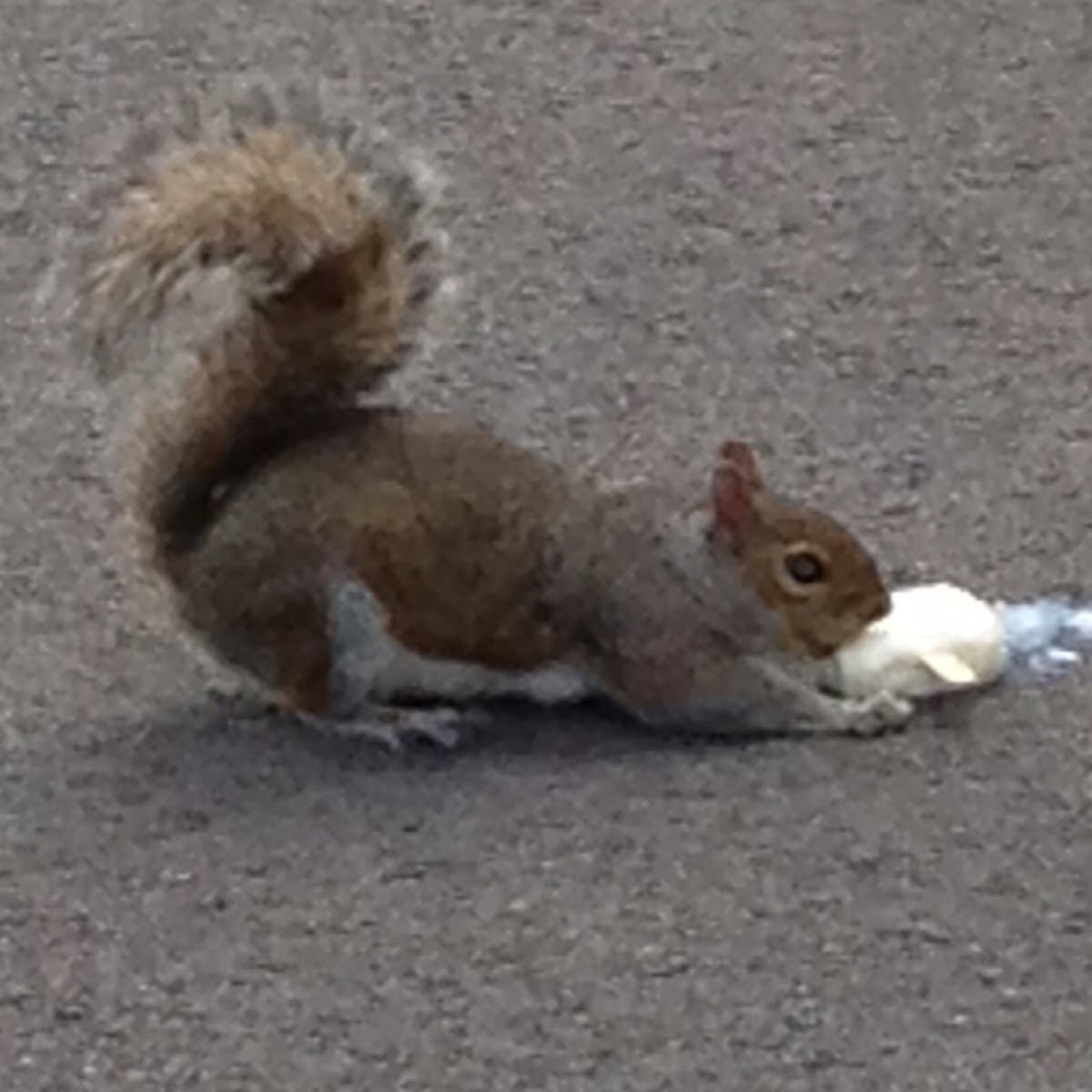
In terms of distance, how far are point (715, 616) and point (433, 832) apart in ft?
0.56

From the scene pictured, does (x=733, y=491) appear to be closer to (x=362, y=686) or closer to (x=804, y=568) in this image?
(x=804, y=568)

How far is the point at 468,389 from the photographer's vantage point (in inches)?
72.4

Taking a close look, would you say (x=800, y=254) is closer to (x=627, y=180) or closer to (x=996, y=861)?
(x=627, y=180)

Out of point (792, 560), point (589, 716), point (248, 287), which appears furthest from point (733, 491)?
point (248, 287)

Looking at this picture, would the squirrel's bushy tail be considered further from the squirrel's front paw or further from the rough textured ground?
the squirrel's front paw

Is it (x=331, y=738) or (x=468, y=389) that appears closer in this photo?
(x=331, y=738)

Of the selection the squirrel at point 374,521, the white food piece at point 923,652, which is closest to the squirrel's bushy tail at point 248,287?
the squirrel at point 374,521

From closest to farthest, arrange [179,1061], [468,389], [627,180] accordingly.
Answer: [179,1061] → [468,389] → [627,180]

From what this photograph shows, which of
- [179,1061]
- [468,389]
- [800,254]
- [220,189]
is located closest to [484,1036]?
[179,1061]

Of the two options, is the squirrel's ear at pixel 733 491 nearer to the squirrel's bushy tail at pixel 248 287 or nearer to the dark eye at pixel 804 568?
the dark eye at pixel 804 568

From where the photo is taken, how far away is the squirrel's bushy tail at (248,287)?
4.95 feet

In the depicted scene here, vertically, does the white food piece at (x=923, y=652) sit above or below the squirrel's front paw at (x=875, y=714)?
above

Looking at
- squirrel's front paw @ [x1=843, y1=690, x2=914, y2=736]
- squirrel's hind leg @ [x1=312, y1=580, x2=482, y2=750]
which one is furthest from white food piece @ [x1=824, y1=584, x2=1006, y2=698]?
squirrel's hind leg @ [x1=312, y1=580, x2=482, y2=750]

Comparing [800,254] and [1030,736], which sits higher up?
[800,254]
